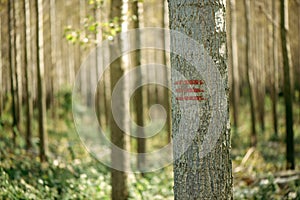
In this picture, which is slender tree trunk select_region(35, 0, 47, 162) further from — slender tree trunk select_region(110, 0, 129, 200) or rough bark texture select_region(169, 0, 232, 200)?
rough bark texture select_region(169, 0, 232, 200)

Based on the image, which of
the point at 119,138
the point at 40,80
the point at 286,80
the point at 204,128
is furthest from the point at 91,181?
the point at 204,128

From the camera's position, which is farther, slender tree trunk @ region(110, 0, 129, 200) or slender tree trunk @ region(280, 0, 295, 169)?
slender tree trunk @ region(280, 0, 295, 169)

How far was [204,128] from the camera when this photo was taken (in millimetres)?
3324

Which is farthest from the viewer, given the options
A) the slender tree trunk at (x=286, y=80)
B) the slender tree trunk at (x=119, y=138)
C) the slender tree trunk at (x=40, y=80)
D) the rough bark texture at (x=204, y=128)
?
the slender tree trunk at (x=40, y=80)

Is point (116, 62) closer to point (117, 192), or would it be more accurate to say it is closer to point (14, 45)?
point (117, 192)

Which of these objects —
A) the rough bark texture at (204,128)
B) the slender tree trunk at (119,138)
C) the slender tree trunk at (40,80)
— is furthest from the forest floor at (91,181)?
the rough bark texture at (204,128)

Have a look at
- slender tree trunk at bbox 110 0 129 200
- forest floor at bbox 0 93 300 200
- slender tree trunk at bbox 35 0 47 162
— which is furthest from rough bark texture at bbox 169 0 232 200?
slender tree trunk at bbox 35 0 47 162

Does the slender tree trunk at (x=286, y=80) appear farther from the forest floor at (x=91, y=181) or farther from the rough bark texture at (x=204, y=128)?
the rough bark texture at (x=204, y=128)

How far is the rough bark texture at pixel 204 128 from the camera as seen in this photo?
3295 mm

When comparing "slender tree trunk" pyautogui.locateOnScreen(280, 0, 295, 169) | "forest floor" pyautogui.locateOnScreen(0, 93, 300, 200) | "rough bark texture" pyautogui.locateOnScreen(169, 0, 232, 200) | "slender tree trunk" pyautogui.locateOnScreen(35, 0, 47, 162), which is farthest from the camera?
"slender tree trunk" pyautogui.locateOnScreen(35, 0, 47, 162)

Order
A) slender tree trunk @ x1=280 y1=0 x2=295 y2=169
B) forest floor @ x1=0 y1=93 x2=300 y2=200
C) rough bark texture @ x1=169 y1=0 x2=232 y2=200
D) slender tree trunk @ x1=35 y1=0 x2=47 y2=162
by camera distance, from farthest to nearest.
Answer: slender tree trunk @ x1=35 y1=0 x2=47 y2=162, slender tree trunk @ x1=280 y1=0 x2=295 y2=169, forest floor @ x1=0 y1=93 x2=300 y2=200, rough bark texture @ x1=169 y1=0 x2=232 y2=200

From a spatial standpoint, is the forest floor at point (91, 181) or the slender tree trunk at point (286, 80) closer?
the forest floor at point (91, 181)

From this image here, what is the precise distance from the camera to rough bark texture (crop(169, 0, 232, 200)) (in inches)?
130

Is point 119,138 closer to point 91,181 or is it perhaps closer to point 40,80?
point 91,181
